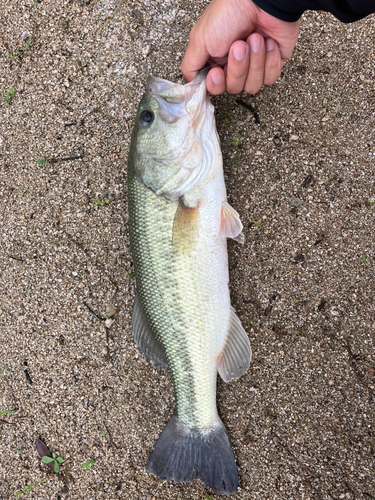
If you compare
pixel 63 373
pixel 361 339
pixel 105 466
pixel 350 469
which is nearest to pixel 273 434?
pixel 350 469

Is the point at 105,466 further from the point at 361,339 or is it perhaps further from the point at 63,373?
the point at 361,339

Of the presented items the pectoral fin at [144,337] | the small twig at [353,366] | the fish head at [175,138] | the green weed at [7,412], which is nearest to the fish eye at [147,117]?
the fish head at [175,138]

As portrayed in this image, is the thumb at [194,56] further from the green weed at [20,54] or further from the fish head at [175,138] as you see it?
the green weed at [20,54]

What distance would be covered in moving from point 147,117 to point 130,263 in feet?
3.50

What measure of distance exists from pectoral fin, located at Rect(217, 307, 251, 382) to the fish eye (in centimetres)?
132

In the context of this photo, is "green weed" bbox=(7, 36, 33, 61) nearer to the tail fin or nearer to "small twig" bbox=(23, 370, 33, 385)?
"small twig" bbox=(23, 370, 33, 385)

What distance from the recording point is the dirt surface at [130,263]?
232cm

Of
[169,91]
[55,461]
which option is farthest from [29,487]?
[169,91]

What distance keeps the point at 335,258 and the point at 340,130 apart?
89cm

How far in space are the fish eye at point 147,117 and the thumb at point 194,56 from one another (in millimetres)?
434

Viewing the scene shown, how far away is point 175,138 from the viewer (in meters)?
2.02

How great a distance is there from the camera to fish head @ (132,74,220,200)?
2.01m

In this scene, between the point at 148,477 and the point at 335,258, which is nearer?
the point at 335,258

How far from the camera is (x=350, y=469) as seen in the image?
2256mm
